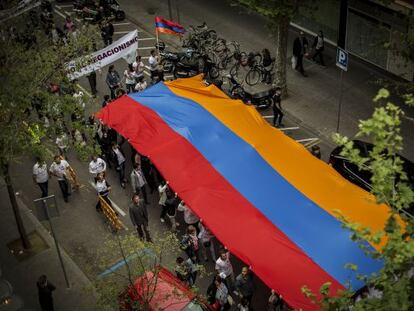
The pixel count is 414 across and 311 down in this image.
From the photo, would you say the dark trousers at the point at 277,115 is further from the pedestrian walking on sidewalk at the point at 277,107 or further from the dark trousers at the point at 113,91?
the dark trousers at the point at 113,91

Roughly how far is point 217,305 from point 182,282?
0.98 meters

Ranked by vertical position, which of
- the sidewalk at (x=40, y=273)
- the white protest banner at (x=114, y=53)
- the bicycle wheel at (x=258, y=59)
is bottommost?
the sidewalk at (x=40, y=273)

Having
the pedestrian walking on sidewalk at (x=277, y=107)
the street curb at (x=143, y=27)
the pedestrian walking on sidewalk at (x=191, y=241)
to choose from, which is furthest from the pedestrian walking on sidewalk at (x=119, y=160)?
the street curb at (x=143, y=27)

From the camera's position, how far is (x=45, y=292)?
15.3 m

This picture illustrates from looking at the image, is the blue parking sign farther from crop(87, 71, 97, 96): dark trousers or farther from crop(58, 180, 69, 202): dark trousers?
crop(87, 71, 97, 96): dark trousers

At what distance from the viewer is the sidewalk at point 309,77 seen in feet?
74.8

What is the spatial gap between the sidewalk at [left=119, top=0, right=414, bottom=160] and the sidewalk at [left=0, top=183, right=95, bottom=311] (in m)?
9.65

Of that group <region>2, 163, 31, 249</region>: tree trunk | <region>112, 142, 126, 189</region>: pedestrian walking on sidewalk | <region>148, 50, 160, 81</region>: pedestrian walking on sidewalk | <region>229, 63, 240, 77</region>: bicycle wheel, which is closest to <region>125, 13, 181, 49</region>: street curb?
<region>148, 50, 160, 81</region>: pedestrian walking on sidewalk

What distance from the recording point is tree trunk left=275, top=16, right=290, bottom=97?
21728 mm

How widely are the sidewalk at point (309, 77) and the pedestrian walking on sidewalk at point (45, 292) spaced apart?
1082 cm

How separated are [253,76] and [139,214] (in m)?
9.14

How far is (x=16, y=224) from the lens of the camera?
1911 cm

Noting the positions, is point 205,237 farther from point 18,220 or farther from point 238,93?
point 238,93

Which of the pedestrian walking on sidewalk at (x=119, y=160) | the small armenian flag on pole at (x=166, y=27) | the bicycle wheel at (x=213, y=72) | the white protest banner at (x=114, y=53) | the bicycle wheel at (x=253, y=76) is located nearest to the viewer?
the pedestrian walking on sidewalk at (x=119, y=160)
